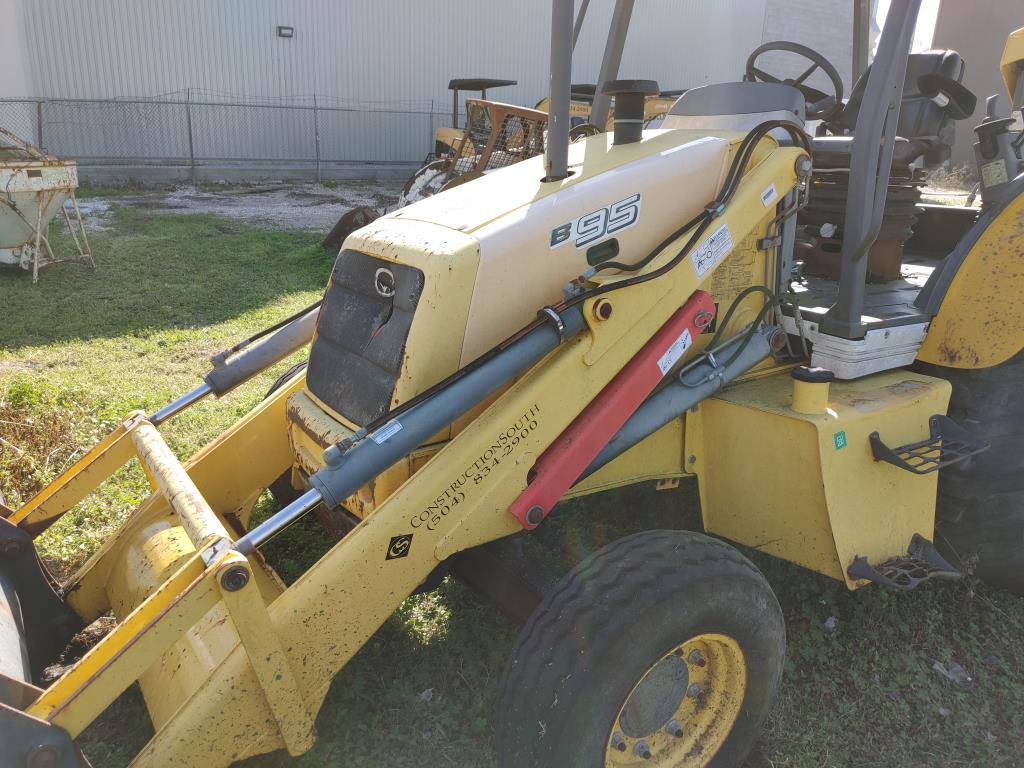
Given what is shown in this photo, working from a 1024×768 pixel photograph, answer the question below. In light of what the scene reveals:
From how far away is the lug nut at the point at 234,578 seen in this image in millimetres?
1717

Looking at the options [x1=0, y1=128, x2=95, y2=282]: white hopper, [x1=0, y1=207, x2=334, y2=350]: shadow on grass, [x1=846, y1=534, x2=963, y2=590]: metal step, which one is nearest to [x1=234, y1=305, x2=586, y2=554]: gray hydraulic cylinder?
[x1=846, y1=534, x2=963, y2=590]: metal step

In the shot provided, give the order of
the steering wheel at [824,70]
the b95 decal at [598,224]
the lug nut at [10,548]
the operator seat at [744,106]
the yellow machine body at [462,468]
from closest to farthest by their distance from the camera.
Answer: the yellow machine body at [462,468], the b95 decal at [598,224], the lug nut at [10,548], the operator seat at [744,106], the steering wheel at [824,70]

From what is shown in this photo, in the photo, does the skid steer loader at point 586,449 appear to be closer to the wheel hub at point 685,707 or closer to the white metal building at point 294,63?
the wheel hub at point 685,707

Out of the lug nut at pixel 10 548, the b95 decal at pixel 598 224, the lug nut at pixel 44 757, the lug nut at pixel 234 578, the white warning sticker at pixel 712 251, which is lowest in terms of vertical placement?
the lug nut at pixel 10 548

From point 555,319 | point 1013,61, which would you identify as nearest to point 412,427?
point 555,319

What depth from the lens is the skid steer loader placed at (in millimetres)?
1894

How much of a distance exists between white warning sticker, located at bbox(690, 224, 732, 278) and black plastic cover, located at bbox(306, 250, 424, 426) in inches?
33.6

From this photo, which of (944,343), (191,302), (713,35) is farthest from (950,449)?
(713,35)

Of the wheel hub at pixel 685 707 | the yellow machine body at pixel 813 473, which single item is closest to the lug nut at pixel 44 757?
the wheel hub at pixel 685 707

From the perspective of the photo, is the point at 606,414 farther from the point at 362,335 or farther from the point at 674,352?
the point at 362,335

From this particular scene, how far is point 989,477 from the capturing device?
9.63 ft

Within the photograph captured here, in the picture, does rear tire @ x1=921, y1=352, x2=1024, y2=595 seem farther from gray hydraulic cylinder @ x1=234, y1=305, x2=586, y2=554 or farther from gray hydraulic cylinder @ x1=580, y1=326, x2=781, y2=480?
gray hydraulic cylinder @ x1=234, y1=305, x2=586, y2=554

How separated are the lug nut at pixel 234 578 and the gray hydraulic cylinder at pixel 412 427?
0.09 meters

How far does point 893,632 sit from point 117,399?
4197mm
